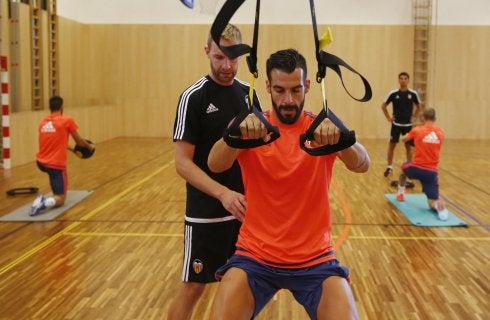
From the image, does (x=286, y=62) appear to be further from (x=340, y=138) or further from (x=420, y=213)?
(x=420, y=213)

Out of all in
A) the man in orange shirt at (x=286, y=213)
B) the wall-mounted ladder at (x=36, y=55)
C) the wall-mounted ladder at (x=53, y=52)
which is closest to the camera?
the man in orange shirt at (x=286, y=213)

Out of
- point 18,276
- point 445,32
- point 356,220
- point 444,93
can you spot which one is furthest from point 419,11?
point 18,276

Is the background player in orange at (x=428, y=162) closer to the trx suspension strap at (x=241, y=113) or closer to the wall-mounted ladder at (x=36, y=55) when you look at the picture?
the trx suspension strap at (x=241, y=113)

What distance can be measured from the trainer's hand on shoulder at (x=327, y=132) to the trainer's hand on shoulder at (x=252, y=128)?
21 centimetres

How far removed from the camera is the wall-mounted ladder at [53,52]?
15.0m

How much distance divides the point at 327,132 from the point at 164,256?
3.80m

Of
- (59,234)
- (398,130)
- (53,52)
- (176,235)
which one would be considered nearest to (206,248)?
(176,235)

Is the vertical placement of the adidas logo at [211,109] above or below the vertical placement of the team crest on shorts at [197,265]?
above

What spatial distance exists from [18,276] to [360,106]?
1434cm

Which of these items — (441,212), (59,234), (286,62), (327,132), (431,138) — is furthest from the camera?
(431,138)

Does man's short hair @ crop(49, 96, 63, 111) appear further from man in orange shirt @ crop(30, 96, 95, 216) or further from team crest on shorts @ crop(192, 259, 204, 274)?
team crest on shorts @ crop(192, 259, 204, 274)

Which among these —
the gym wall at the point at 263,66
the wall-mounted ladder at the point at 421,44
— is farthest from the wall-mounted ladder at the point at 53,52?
the wall-mounted ladder at the point at 421,44

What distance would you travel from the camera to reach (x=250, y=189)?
8.22ft

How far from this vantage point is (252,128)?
2072mm
